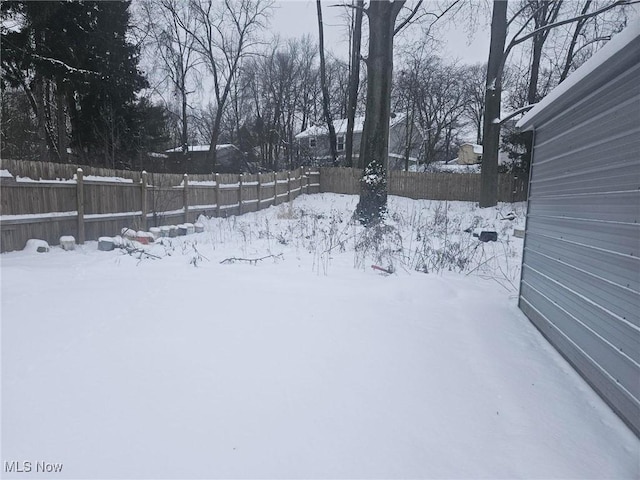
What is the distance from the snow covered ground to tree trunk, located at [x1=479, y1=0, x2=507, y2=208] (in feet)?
36.4

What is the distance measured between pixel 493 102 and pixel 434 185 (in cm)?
526

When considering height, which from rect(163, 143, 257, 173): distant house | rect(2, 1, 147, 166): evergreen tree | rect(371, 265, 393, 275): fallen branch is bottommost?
rect(371, 265, 393, 275): fallen branch

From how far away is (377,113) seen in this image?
910 centimetres

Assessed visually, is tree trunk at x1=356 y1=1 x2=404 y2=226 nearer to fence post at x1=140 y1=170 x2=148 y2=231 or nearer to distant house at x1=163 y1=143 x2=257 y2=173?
fence post at x1=140 y1=170 x2=148 y2=231

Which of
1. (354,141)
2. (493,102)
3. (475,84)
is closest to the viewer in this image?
(493,102)

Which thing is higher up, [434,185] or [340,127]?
[340,127]

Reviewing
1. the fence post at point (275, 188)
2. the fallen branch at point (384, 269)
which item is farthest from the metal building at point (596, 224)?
the fence post at point (275, 188)

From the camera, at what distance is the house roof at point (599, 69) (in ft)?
5.88

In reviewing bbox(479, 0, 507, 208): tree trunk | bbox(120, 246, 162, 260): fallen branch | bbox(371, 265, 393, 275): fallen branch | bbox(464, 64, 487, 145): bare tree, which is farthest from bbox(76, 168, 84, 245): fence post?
bbox(464, 64, 487, 145): bare tree

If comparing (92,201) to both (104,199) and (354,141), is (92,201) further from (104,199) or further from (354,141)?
(354,141)

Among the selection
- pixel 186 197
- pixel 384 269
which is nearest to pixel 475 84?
pixel 186 197

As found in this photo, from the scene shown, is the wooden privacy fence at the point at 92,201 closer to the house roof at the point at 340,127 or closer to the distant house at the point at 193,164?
the distant house at the point at 193,164

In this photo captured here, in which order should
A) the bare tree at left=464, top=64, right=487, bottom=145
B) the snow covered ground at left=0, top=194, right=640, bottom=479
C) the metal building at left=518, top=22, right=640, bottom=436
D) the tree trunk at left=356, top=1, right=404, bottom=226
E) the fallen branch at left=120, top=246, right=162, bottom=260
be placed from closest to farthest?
the snow covered ground at left=0, top=194, right=640, bottom=479, the metal building at left=518, top=22, right=640, bottom=436, the fallen branch at left=120, top=246, right=162, bottom=260, the tree trunk at left=356, top=1, right=404, bottom=226, the bare tree at left=464, top=64, right=487, bottom=145

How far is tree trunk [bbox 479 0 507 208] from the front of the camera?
1314 cm
